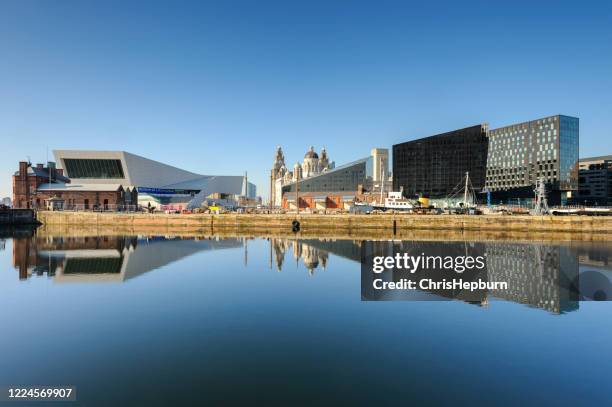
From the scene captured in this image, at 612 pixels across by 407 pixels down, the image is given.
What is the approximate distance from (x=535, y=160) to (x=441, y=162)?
1032 inches

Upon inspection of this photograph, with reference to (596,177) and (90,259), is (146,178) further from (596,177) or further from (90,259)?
(596,177)

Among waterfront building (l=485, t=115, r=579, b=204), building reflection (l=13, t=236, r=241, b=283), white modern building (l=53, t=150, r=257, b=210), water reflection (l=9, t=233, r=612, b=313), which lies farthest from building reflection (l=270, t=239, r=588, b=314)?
waterfront building (l=485, t=115, r=579, b=204)

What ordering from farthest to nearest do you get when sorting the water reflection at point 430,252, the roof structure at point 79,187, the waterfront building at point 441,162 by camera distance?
the waterfront building at point 441,162 < the roof structure at point 79,187 < the water reflection at point 430,252

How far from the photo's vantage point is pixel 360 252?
35594 mm

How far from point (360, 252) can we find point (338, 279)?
13401mm

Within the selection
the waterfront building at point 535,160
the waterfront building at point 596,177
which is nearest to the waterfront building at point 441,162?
the waterfront building at point 535,160

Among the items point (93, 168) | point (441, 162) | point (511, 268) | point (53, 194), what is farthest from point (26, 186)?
point (441, 162)

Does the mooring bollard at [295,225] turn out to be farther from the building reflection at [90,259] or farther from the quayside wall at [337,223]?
the building reflection at [90,259]

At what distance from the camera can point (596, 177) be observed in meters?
127

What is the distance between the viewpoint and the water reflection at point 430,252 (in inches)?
736

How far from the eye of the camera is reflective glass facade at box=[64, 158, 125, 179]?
84.9 meters

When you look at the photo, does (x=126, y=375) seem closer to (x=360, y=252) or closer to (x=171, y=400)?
(x=171, y=400)

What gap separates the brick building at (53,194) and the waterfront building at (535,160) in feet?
330

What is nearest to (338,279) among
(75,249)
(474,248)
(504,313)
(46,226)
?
(504,313)
